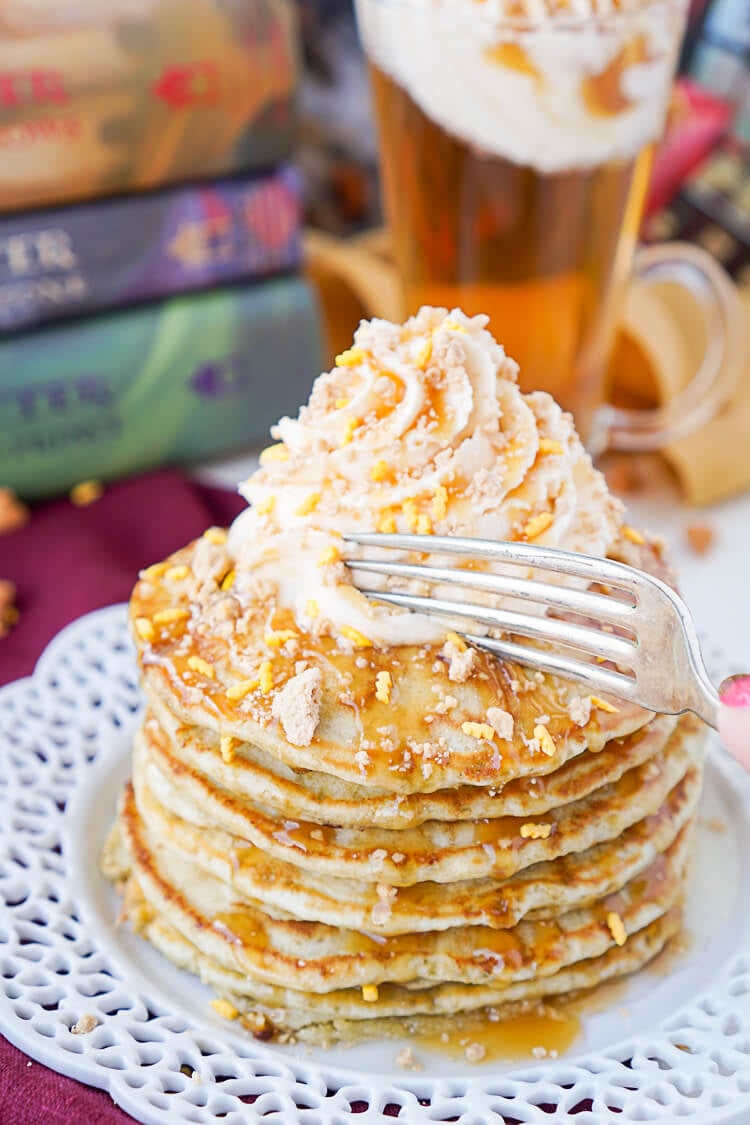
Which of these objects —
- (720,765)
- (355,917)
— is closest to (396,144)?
(720,765)

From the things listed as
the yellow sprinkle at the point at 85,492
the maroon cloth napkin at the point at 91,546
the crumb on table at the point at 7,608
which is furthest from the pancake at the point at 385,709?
the yellow sprinkle at the point at 85,492

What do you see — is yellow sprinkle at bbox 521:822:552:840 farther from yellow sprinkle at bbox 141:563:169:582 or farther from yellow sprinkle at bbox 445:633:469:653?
yellow sprinkle at bbox 141:563:169:582

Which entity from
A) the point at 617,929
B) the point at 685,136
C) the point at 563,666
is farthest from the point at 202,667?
the point at 685,136

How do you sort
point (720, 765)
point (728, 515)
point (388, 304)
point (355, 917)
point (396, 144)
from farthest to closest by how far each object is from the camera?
point (388, 304), point (728, 515), point (396, 144), point (720, 765), point (355, 917)

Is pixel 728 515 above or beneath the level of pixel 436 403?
beneath

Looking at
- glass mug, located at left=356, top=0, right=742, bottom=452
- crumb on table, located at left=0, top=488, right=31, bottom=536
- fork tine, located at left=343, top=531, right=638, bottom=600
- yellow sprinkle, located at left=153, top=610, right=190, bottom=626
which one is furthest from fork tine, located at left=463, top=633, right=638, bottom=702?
crumb on table, located at left=0, top=488, right=31, bottom=536

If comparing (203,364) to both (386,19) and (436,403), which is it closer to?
(386,19)

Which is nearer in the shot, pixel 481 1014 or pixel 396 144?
pixel 481 1014

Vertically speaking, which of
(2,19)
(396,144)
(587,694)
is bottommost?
(587,694)
